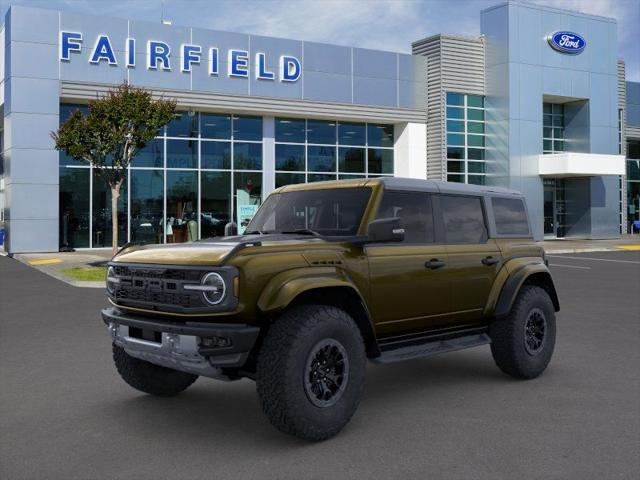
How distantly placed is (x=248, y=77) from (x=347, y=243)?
903 inches

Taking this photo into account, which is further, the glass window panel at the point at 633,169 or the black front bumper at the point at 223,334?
the glass window panel at the point at 633,169

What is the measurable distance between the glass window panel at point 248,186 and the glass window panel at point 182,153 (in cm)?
186

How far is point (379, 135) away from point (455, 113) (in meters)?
3.65

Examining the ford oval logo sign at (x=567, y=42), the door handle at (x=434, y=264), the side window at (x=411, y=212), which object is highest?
the ford oval logo sign at (x=567, y=42)

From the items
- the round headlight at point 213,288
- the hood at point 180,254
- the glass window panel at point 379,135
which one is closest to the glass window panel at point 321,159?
the glass window panel at point 379,135

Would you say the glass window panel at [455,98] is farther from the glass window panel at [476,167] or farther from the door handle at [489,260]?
the door handle at [489,260]

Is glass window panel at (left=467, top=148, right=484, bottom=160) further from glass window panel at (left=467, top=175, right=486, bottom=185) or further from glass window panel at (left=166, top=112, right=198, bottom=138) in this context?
glass window panel at (left=166, top=112, right=198, bottom=138)

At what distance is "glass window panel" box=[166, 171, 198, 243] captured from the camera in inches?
1032

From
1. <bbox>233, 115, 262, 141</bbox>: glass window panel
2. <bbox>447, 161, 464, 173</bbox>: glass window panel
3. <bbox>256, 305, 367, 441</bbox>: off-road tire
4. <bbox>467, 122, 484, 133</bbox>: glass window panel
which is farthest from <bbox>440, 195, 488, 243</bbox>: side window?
<bbox>467, 122, 484, 133</bbox>: glass window panel

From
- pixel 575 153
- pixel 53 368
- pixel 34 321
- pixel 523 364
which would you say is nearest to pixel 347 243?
pixel 523 364

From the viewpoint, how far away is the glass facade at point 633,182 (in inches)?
1597

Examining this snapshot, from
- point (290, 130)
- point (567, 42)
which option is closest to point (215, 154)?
point (290, 130)

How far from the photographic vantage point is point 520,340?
619 cm

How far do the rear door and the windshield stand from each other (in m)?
0.91
